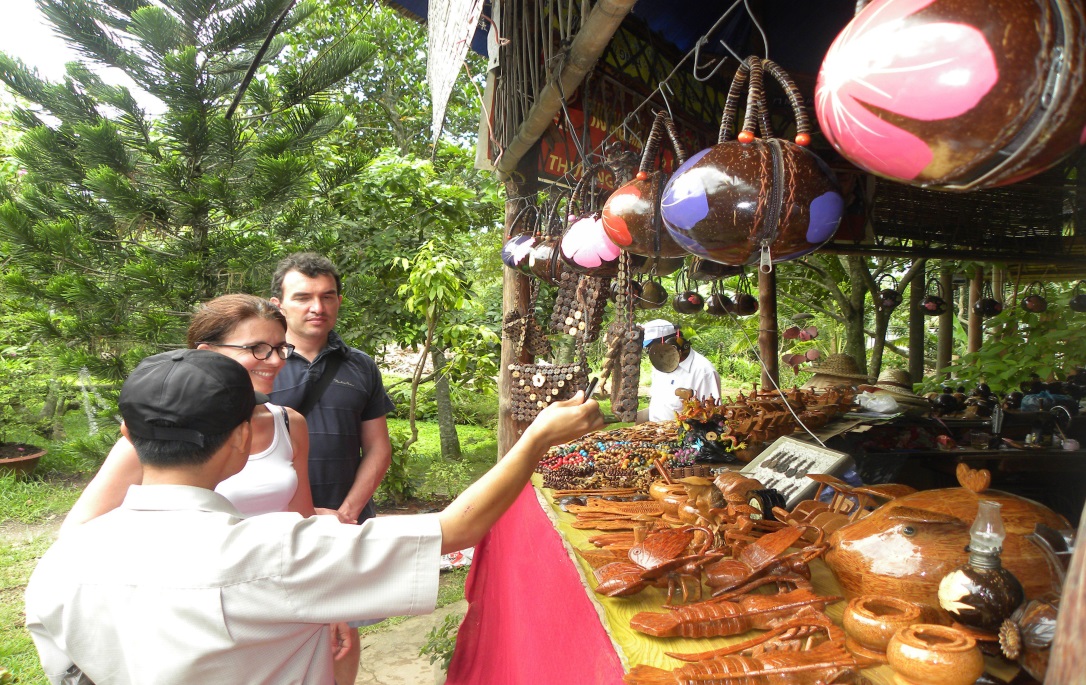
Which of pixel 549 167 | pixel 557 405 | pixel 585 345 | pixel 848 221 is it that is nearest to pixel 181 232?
pixel 549 167

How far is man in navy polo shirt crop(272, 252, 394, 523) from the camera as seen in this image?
2305 millimetres

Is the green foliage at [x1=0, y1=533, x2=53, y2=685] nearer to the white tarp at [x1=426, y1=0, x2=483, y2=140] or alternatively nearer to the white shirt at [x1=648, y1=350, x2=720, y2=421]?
the white tarp at [x1=426, y1=0, x2=483, y2=140]

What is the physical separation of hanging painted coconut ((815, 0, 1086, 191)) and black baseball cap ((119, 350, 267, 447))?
3.32ft

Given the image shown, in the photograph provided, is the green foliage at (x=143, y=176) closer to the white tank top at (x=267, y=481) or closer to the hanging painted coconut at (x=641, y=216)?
the white tank top at (x=267, y=481)

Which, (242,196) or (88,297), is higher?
(242,196)

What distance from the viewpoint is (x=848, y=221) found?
441 centimetres

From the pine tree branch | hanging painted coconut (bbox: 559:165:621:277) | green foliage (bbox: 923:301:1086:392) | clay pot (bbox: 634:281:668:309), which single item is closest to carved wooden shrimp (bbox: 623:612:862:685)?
hanging painted coconut (bbox: 559:165:621:277)

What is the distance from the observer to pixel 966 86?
69cm

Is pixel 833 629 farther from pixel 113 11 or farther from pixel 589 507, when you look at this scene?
pixel 113 11

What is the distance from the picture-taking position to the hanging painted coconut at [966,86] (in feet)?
2.24

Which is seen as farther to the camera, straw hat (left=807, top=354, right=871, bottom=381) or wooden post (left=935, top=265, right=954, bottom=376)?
wooden post (left=935, top=265, right=954, bottom=376)

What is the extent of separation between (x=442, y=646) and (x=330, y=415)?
1555 millimetres

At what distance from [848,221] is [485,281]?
399 centimetres

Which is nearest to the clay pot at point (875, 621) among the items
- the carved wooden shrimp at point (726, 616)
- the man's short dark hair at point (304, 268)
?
the carved wooden shrimp at point (726, 616)
